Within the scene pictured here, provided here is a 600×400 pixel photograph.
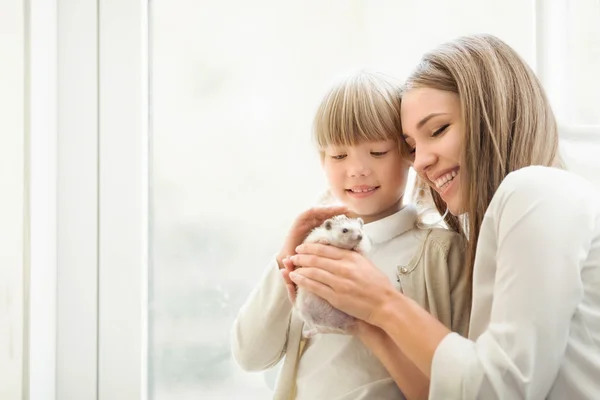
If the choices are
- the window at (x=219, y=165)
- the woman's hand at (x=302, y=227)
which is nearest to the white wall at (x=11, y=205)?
the window at (x=219, y=165)

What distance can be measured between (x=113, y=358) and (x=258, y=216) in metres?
0.49

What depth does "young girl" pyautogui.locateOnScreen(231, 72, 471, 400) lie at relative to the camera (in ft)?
3.59

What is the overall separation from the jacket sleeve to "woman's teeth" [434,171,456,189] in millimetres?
359

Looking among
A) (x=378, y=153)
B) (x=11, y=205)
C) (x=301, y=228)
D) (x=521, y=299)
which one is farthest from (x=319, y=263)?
(x=11, y=205)

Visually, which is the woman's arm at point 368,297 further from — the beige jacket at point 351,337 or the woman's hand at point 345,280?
the beige jacket at point 351,337

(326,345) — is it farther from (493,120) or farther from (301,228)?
(493,120)

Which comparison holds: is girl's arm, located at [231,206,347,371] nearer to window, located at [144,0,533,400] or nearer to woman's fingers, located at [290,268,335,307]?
woman's fingers, located at [290,268,335,307]

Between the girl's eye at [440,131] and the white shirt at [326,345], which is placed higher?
the girl's eye at [440,131]

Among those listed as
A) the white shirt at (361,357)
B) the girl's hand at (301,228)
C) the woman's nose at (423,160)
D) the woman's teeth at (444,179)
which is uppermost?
the woman's nose at (423,160)

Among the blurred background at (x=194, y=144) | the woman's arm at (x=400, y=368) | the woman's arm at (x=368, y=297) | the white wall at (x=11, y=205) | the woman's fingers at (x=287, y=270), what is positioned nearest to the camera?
the woman's arm at (x=368, y=297)

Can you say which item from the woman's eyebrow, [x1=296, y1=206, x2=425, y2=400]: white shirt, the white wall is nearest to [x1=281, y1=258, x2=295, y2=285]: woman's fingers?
[x1=296, y1=206, x2=425, y2=400]: white shirt

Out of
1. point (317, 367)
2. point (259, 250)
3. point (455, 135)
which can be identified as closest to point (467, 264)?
point (455, 135)

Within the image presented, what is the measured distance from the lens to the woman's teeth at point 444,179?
1064 mm

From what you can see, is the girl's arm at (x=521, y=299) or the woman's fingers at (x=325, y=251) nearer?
the girl's arm at (x=521, y=299)
